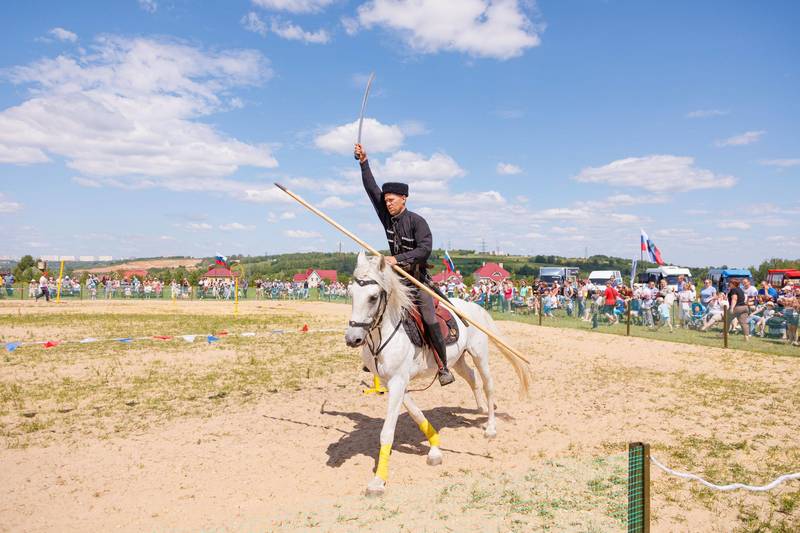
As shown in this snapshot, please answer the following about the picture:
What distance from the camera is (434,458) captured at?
245 inches

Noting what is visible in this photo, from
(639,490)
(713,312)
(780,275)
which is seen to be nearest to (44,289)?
(713,312)

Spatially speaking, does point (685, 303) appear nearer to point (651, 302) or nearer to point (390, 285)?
point (651, 302)

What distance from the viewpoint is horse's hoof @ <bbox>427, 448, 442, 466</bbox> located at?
6223 mm

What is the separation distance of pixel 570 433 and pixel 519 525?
3255 mm

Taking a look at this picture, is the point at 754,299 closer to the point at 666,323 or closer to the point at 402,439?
the point at 666,323

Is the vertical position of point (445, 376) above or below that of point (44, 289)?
above

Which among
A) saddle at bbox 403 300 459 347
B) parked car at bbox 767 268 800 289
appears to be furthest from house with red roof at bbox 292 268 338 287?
parked car at bbox 767 268 800 289

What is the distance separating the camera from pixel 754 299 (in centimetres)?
1884

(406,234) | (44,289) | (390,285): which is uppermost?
(406,234)

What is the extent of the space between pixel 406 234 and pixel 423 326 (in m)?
1.23

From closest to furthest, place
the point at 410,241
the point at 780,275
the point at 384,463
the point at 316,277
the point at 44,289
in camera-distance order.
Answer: the point at 384,463 → the point at 410,241 → the point at 44,289 → the point at 780,275 → the point at 316,277

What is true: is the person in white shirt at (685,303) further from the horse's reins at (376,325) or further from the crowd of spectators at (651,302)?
the horse's reins at (376,325)

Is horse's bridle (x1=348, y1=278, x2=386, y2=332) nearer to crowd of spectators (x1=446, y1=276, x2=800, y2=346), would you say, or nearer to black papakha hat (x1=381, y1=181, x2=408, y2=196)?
black papakha hat (x1=381, y1=181, x2=408, y2=196)

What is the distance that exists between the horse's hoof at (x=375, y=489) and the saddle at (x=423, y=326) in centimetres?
169
